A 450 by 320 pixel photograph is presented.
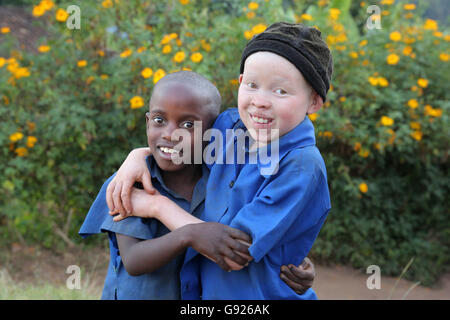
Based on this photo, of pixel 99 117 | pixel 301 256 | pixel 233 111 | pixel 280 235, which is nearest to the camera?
pixel 280 235

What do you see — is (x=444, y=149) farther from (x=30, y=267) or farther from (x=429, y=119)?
(x=30, y=267)

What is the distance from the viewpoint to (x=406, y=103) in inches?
158

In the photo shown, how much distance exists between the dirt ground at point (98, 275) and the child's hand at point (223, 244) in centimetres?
261

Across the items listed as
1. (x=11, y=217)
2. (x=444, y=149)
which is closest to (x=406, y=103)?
(x=444, y=149)

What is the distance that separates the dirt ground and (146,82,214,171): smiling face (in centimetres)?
248

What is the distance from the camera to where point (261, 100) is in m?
1.50

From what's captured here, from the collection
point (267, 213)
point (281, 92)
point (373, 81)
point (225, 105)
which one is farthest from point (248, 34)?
point (267, 213)

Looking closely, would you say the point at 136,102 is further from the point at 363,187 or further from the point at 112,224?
the point at 112,224

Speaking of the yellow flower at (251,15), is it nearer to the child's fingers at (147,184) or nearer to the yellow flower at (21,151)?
the yellow flower at (21,151)

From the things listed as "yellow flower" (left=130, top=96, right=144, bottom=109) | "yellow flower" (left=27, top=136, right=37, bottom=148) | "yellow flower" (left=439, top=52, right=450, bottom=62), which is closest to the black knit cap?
"yellow flower" (left=130, top=96, right=144, bottom=109)

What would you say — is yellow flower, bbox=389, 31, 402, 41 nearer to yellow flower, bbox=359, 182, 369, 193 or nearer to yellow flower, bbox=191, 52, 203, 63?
yellow flower, bbox=359, 182, 369, 193

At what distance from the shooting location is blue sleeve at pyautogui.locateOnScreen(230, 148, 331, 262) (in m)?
1.42

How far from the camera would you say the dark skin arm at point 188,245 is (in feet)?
4.71

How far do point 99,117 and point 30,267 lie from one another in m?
1.37
